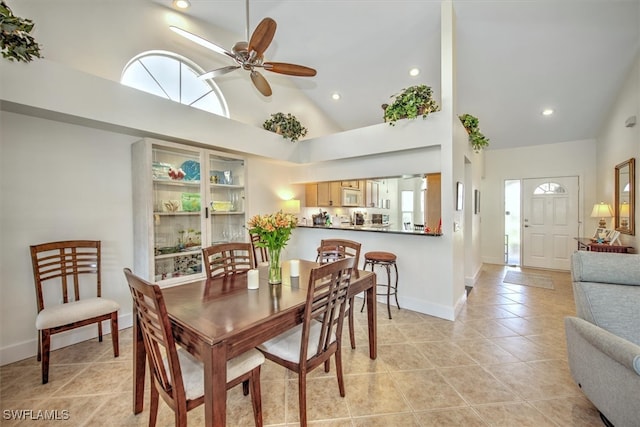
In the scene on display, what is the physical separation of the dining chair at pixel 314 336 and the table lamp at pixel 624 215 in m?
4.67

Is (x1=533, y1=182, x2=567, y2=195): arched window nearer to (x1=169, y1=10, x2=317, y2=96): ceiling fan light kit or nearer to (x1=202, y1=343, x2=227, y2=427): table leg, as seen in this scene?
(x1=169, y1=10, x2=317, y2=96): ceiling fan light kit

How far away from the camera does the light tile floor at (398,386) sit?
5.61 feet

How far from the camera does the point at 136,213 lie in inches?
120

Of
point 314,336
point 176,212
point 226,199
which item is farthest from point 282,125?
point 314,336

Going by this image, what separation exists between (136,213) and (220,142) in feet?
4.36

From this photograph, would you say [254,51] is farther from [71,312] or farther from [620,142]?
[620,142]

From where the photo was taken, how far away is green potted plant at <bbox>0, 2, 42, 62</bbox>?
179 cm

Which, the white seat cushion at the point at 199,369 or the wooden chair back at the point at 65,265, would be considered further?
the wooden chair back at the point at 65,265

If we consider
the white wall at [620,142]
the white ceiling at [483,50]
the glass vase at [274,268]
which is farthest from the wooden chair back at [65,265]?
the white wall at [620,142]

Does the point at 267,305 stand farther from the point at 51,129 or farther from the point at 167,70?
the point at 167,70

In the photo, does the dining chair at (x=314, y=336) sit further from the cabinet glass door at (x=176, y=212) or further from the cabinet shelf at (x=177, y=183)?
the cabinet shelf at (x=177, y=183)

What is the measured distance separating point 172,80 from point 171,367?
371 centimetres

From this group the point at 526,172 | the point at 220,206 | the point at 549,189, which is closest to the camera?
the point at 220,206

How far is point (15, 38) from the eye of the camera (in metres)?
1.90
